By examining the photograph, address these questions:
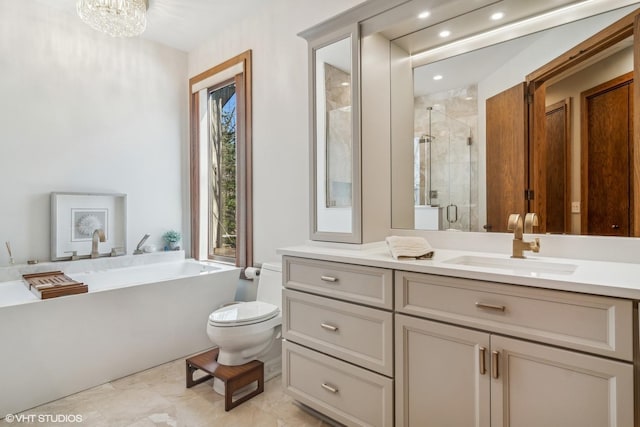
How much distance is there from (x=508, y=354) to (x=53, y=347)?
246cm

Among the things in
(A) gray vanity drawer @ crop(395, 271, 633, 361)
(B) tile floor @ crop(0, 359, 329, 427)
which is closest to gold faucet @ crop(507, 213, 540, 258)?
(A) gray vanity drawer @ crop(395, 271, 633, 361)

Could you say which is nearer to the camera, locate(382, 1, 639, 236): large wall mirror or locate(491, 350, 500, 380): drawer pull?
locate(491, 350, 500, 380): drawer pull

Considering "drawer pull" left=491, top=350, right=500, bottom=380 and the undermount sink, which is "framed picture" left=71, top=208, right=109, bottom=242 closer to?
the undermount sink

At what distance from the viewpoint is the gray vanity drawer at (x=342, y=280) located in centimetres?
157

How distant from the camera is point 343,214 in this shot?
2.04 meters

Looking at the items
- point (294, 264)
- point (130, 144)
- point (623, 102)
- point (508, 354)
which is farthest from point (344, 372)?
point (130, 144)

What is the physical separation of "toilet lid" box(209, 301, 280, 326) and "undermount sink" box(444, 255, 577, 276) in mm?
1204

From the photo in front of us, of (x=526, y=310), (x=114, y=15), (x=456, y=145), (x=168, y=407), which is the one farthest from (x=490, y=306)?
(x=114, y=15)

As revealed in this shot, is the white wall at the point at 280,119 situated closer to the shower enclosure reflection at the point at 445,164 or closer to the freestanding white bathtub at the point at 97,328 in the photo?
the freestanding white bathtub at the point at 97,328

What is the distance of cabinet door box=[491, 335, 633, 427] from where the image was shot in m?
1.04

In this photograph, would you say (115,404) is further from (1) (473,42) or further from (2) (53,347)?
(1) (473,42)

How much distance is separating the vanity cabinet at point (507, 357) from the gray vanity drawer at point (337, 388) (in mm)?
105

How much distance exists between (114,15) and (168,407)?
271 cm

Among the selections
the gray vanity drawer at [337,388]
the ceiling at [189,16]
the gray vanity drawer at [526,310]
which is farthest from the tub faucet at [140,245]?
the gray vanity drawer at [526,310]
